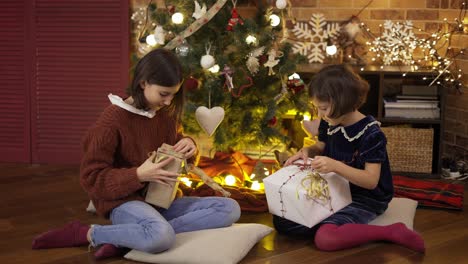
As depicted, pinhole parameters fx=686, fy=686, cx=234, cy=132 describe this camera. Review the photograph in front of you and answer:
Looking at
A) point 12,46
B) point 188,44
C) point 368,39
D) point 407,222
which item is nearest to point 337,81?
point 407,222

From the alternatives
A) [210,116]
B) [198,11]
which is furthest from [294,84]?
[198,11]

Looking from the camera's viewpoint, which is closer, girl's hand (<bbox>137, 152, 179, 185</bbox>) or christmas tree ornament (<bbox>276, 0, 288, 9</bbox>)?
girl's hand (<bbox>137, 152, 179, 185</bbox>)

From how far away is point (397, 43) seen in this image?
4.09 meters

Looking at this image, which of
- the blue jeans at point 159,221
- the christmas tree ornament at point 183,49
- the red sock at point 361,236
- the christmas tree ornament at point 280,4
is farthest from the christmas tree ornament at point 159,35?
the red sock at point 361,236

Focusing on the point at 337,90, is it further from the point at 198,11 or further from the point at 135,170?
the point at 198,11

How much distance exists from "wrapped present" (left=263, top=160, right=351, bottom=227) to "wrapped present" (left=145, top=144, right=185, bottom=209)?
0.40m

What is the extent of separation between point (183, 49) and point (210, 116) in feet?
1.19

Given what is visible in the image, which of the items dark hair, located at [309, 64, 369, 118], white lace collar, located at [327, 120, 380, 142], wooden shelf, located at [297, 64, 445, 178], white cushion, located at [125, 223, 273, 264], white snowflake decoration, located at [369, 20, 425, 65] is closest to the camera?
white cushion, located at [125, 223, 273, 264]

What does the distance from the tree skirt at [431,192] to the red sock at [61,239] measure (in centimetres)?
163

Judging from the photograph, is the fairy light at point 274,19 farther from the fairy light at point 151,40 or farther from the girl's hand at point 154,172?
the girl's hand at point 154,172

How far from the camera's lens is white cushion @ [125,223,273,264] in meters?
2.44

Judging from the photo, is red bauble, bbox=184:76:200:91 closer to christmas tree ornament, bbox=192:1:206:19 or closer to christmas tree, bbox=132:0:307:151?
christmas tree, bbox=132:0:307:151

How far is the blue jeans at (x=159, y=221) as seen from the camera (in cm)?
245

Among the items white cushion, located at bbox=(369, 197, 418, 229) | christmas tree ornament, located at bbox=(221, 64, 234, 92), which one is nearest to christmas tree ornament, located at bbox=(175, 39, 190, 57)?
christmas tree ornament, located at bbox=(221, 64, 234, 92)
